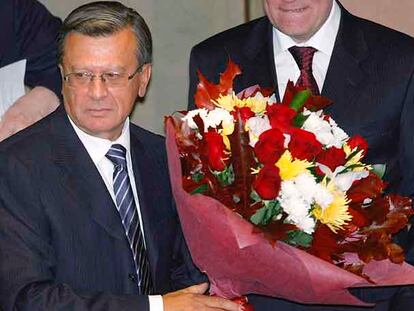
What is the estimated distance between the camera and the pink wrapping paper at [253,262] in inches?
102

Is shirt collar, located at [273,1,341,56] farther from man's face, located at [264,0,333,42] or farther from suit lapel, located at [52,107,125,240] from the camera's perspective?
suit lapel, located at [52,107,125,240]

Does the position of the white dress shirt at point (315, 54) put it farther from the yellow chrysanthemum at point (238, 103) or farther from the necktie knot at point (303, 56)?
the yellow chrysanthemum at point (238, 103)

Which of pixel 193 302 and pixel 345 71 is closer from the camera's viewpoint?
pixel 193 302

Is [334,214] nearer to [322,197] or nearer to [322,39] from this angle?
[322,197]

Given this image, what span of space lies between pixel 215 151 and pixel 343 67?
34.4 inches

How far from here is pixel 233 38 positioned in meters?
3.59

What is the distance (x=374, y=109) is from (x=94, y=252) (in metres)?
1.01

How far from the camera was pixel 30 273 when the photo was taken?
2.73 m

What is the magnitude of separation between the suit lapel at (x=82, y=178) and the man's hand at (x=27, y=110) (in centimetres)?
50

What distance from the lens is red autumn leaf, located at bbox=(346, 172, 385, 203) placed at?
2.75 m

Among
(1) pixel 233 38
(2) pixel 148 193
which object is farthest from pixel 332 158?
(1) pixel 233 38

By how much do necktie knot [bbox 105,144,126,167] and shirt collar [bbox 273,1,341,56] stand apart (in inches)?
27.6

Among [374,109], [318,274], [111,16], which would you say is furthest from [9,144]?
[374,109]

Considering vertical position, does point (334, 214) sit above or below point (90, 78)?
below
